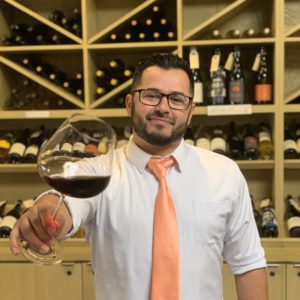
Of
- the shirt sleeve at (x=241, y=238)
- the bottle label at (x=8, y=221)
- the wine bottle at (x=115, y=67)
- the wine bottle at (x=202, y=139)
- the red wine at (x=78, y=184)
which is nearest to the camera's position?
the red wine at (x=78, y=184)

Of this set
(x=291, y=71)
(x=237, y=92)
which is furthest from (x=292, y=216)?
(x=291, y=71)

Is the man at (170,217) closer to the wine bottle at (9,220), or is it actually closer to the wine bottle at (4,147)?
the wine bottle at (9,220)

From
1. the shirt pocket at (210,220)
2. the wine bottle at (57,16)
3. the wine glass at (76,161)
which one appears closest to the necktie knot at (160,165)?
the shirt pocket at (210,220)

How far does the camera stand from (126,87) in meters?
2.26

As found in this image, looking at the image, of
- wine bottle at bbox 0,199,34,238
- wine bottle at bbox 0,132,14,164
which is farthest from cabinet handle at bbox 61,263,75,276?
wine bottle at bbox 0,132,14,164

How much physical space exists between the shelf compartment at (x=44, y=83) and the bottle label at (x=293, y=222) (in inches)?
46.7

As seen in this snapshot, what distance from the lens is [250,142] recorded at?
227cm

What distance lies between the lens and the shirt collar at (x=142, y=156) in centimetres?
112

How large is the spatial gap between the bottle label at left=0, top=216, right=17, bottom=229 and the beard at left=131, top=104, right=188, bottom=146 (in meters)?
1.32

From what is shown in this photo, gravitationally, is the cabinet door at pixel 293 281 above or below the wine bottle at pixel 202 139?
below

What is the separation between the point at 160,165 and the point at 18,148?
1425mm

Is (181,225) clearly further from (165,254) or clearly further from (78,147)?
(78,147)

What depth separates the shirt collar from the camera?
1.12 m

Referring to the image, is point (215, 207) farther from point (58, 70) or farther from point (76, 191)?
point (58, 70)
